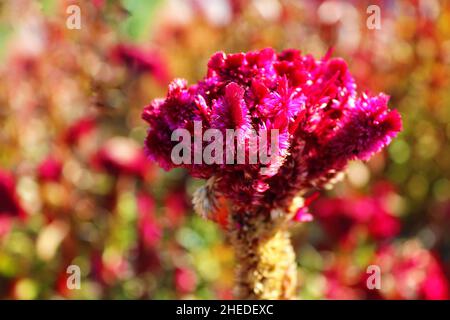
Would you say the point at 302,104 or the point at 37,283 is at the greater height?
the point at 302,104

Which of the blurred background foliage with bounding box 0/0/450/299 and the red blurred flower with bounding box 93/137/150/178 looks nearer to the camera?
the blurred background foliage with bounding box 0/0/450/299

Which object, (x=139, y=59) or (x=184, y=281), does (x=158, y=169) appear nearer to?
(x=139, y=59)

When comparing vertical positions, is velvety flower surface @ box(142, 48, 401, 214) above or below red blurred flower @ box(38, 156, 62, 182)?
below

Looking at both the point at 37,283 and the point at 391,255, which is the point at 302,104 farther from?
the point at 37,283

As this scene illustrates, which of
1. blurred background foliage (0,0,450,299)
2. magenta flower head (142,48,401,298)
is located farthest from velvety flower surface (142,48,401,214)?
blurred background foliage (0,0,450,299)

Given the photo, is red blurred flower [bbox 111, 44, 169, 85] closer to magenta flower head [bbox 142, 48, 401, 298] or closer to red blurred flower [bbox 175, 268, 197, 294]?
red blurred flower [bbox 175, 268, 197, 294]

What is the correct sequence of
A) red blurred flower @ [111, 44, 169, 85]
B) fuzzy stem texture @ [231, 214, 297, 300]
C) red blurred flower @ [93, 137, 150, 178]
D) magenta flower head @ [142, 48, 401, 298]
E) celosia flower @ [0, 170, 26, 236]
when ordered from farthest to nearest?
red blurred flower @ [111, 44, 169, 85] → red blurred flower @ [93, 137, 150, 178] → celosia flower @ [0, 170, 26, 236] → fuzzy stem texture @ [231, 214, 297, 300] → magenta flower head @ [142, 48, 401, 298]

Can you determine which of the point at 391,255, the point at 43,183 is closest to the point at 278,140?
the point at 391,255

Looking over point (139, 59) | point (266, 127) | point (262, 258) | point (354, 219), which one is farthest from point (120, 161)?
point (266, 127)
